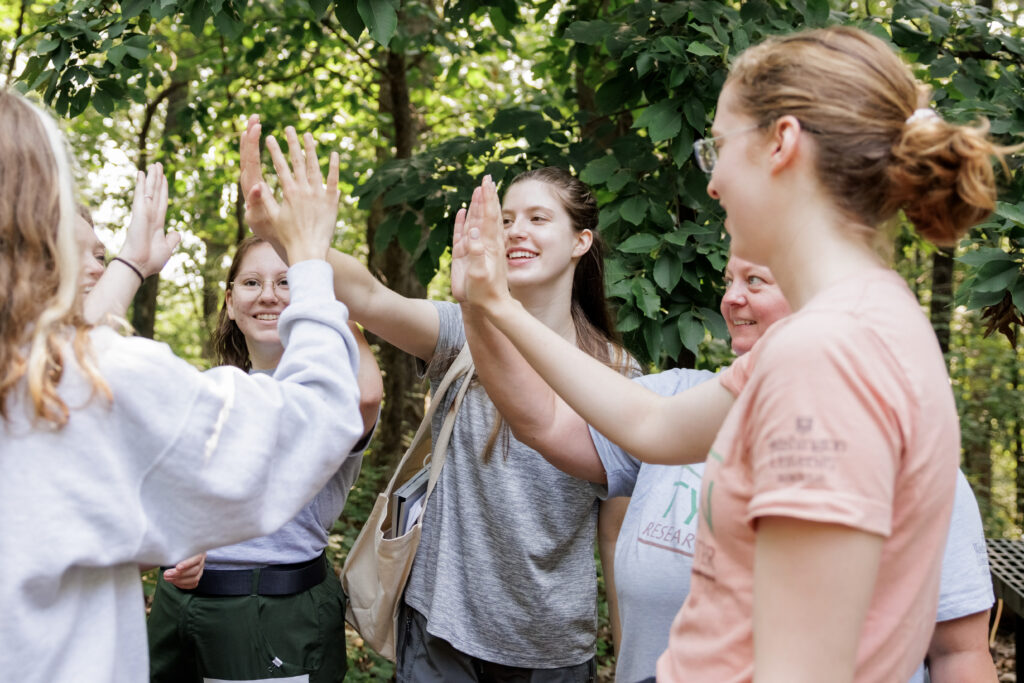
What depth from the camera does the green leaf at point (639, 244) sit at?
3.08 metres

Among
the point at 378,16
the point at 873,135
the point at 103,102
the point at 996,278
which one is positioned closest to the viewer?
the point at 873,135

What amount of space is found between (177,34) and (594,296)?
642 centimetres

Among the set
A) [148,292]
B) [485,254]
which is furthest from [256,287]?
[148,292]

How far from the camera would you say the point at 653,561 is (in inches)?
76.8

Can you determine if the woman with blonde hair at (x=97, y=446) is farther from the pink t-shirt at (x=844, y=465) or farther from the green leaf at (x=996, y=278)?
the green leaf at (x=996, y=278)

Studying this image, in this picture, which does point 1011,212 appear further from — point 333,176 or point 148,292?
point 148,292

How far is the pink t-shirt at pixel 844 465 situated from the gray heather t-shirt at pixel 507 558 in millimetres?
1244

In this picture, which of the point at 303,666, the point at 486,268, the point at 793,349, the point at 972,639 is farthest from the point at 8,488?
the point at 972,639

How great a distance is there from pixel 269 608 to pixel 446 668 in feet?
1.66

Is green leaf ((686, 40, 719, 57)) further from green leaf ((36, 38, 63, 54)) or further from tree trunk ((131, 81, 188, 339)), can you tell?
tree trunk ((131, 81, 188, 339))

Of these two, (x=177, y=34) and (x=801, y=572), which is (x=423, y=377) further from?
(x=177, y=34)

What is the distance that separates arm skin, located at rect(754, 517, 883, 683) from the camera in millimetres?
975

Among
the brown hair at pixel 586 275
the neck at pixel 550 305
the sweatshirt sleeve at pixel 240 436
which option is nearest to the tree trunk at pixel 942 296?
the brown hair at pixel 586 275

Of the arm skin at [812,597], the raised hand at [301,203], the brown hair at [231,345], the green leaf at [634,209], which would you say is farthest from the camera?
the green leaf at [634,209]
